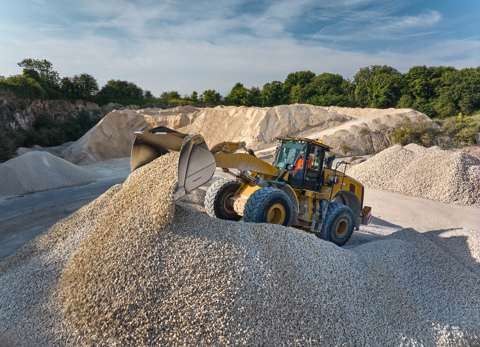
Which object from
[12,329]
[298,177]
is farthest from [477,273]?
[12,329]

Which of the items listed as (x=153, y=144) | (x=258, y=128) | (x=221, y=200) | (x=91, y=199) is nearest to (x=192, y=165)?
(x=153, y=144)

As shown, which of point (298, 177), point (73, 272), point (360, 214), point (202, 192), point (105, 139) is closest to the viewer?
point (73, 272)

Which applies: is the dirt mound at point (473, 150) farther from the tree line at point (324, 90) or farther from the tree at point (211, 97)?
the tree at point (211, 97)

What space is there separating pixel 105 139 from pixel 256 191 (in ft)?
64.0

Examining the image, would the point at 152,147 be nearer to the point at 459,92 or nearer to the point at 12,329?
the point at 12,329

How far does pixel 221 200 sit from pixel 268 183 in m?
0.97

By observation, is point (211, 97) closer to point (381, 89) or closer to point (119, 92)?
point (119, 92)

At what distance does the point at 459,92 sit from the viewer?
29438 millimetres

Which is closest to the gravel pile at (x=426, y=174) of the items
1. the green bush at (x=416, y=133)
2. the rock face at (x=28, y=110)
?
the green bush at (x=416, y=133)

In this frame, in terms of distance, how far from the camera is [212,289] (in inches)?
146

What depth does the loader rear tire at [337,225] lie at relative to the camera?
20.7 feet

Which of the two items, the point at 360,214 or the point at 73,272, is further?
the point at 360,214

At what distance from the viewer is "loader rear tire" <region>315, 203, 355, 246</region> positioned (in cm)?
632

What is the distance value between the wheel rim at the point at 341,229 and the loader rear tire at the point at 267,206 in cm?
166
